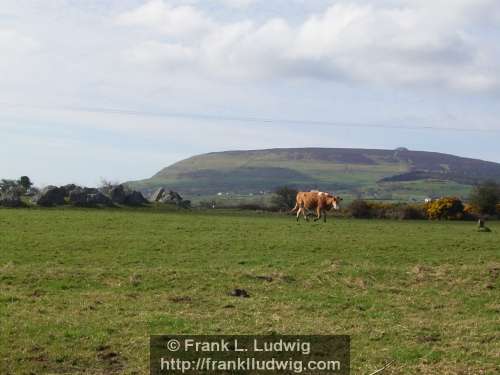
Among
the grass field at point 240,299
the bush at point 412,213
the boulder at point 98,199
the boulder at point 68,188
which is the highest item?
the boulder at point 68,188

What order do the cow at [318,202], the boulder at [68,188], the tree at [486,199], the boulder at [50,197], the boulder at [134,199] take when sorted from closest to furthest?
the cow at [318,202], the boulder at [50,197], the boulder at [68,188], the boulder at [134,199], the tree at [486,199]

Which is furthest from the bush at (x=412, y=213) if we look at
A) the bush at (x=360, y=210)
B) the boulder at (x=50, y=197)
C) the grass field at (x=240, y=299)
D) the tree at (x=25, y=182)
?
the tree at (x=25, y=182)

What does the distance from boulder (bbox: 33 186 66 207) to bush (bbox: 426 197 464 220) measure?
104ft

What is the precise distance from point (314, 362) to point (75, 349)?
3.65 meters

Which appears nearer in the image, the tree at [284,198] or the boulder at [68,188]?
the boulder at [68,188]

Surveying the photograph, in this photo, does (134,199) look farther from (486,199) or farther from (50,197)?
(486,199)

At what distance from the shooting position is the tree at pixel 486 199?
6444 cm

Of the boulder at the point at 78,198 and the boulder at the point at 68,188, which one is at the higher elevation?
the boulder at the point at 68,188

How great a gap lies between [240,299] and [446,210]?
47551mm

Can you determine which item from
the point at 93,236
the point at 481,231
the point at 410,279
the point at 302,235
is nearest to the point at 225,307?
the point at 410,279

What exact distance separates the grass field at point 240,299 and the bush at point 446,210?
32.0 meters

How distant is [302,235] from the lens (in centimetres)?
3200

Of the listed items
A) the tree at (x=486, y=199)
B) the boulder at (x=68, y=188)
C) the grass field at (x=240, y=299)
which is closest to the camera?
the grass field at (x=240, y=299)

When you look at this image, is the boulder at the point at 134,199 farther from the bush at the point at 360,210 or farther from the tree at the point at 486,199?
the tree at the point at 486,199
